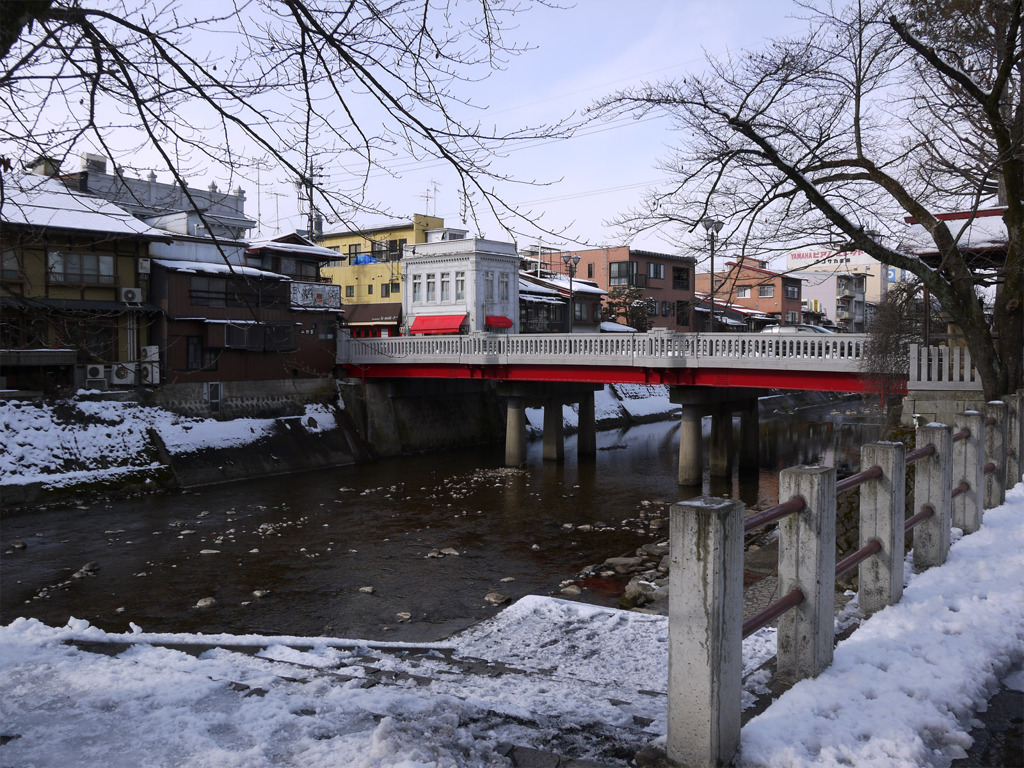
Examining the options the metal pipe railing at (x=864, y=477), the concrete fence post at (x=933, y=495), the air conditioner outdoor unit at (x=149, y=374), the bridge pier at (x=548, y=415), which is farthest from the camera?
the bridge pier at (x=548, y=415)

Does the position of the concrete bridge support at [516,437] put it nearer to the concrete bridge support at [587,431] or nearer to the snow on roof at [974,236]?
the concrete bridge support at [587,431]

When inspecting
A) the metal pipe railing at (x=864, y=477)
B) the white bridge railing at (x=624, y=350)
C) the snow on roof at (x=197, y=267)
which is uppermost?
the snow on roof at (x=197, y=267)

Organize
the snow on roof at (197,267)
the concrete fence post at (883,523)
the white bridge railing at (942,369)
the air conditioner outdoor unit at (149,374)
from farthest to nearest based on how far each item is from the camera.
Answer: the snow on roof at (197,267), the air conditioner outdoor unit at (149,374), the white bridge railing at (942,369), the concrete fence post at (883,523)

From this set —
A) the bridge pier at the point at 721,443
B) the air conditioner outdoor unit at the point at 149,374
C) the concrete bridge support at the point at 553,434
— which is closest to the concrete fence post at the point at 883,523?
the bridge pier at the point at 721,443

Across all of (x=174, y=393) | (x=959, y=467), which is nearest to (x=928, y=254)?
(x=959, y=467)

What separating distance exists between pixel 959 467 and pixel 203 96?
825cm

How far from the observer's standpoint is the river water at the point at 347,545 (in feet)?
43.2

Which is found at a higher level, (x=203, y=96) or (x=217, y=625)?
(x=203, y=96)

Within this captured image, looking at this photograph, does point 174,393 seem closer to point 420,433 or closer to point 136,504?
point 136,504

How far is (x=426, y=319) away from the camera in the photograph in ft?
137

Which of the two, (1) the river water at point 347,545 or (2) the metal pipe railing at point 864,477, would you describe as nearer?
(2) the metal pipe railing at point 864,477

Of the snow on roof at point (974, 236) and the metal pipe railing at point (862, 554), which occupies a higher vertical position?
the snow on roof at point (974, 236)

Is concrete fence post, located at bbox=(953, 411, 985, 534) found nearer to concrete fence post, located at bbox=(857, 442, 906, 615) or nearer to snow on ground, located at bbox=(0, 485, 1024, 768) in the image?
snow on ground, located at bbox=(0, 485, 1024, 768)

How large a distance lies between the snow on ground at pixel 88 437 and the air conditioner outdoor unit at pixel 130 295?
14.0 ft
